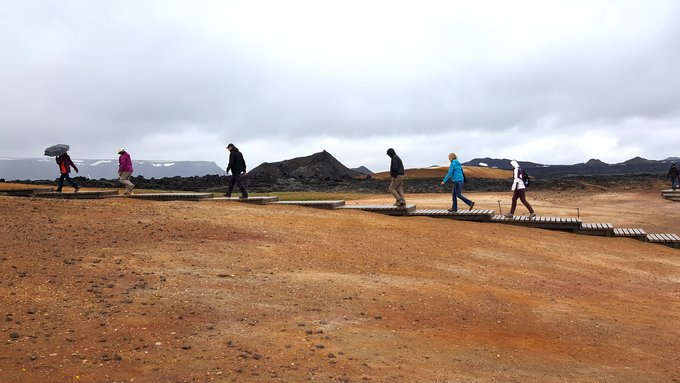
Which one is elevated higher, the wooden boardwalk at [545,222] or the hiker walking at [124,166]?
the hiker walking at [124,166]

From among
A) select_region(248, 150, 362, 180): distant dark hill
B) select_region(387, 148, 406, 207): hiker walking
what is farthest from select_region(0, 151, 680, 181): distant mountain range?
select_region(387, 148, 406, 207): hiker walking

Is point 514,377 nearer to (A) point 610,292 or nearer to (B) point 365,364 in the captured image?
(B) point 365,364

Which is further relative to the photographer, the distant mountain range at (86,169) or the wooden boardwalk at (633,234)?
the distant mountain range at (86,169)

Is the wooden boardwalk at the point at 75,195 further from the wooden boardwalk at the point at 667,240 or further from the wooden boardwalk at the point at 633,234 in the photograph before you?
the wooden boardwalk at the point at 667,240

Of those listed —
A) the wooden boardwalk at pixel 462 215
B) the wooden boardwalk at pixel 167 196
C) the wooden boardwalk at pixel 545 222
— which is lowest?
the wooden boardwalk at pixel 545 222

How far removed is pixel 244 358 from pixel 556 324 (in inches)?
150

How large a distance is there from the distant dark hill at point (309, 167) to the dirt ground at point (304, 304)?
30.5 metres

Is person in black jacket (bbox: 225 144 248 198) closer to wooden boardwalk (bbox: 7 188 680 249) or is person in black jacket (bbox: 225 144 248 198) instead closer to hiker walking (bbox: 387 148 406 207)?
wooden boardwalk (bbox: 7 188 680 249)

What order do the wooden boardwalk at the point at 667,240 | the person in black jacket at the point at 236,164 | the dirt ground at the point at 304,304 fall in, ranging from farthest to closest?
the person in black jacket at the point at 236,164
the wooden boardwalk at the point at 667,240
the dirt ground at the point at 304,304

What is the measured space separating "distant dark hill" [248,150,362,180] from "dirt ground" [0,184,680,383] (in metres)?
30.5

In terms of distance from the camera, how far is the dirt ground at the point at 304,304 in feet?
15.0

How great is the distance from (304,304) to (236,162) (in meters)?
10.4

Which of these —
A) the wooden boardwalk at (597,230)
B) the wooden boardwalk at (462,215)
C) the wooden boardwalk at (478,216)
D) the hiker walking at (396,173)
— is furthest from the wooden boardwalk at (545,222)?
the hiker walking at (396,173)

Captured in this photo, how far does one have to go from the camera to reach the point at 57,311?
536 cm
